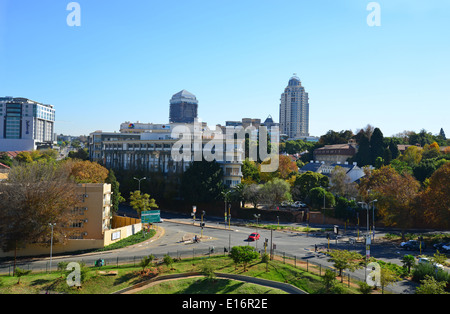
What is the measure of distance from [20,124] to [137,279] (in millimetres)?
176647

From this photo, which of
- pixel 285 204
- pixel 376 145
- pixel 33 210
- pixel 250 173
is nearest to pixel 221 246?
pixel 33 210

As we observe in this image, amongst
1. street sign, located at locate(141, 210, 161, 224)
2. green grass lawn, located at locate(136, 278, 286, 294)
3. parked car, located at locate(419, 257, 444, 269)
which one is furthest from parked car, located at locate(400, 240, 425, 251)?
street sign, located at locate(141, 210, 161, 224)

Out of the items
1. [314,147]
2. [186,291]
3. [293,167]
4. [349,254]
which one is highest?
[314,147]

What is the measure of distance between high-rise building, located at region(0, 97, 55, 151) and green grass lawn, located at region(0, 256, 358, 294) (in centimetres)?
15758

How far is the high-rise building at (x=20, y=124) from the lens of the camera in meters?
171

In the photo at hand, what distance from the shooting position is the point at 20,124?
588 feet

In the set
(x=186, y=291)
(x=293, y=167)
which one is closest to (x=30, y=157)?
(x=293, y=167)

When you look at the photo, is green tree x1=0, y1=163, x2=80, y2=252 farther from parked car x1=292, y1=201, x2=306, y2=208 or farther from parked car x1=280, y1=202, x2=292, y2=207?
parked car x1=292, y1=201, x2=306, y2=208

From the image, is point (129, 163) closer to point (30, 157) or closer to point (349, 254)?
point (30, 157)

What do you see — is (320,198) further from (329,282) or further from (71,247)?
(71,247)

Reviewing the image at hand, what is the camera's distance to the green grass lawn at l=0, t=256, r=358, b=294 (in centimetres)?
3020

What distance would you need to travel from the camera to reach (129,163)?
9262cm
